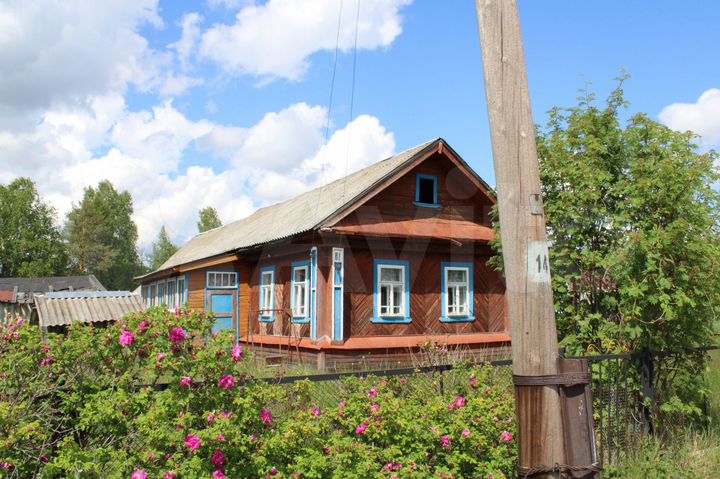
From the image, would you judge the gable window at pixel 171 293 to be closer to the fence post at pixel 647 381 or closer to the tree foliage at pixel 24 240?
the fence post at pixel 647 381

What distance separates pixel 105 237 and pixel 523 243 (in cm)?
6721

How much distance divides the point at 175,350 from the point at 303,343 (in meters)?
11.1

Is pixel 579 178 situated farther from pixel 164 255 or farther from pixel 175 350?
pixel 164 255

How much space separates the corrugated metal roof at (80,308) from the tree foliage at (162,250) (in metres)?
62.7

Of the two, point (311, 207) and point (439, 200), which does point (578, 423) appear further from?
point (311, 207)

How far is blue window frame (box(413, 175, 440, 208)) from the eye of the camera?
16141mm

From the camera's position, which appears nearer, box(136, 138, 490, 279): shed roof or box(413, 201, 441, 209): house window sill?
box(136, 138, 490, 279): shed roof

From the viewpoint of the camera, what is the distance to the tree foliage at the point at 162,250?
244ft

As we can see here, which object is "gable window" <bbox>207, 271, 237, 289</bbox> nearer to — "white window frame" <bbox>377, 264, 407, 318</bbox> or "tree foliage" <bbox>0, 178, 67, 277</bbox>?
"white window frame" <bbox>377, 264, 407, 318</bbox>

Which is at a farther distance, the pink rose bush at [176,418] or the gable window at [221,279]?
the gable window at [221,279]

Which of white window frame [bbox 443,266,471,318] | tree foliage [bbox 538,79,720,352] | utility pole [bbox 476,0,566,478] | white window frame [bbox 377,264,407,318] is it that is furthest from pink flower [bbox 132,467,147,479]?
white window frame [bbox 443,266,471,318]

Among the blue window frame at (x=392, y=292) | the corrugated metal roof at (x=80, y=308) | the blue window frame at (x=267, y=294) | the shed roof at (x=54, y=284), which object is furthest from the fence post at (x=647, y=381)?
the shed roof at (x=54, y=284)

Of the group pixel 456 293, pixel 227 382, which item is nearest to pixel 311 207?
pixel 456 293

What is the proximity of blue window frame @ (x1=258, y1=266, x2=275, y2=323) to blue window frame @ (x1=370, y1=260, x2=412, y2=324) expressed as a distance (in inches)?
154
